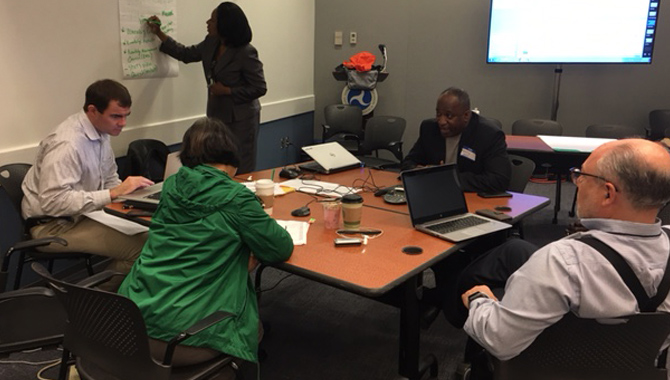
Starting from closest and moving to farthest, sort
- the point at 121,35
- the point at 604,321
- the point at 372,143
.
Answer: the point at 604,321
the point at 121,35
the point at 372,143

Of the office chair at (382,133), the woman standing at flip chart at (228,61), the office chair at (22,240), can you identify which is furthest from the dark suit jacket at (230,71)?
the office chair at (22,240)

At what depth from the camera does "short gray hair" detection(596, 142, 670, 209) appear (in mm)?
1304

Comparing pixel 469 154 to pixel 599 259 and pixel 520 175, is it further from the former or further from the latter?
pixel 599 259

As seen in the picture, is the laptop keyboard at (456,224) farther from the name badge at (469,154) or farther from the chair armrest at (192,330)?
the chair armrest at (192,330)

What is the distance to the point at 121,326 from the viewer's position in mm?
1400

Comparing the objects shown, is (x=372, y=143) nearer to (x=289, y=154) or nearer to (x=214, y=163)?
(x=289, y=154)

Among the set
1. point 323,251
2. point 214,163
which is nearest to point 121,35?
point 214,163

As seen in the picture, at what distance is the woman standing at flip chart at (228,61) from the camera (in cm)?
372

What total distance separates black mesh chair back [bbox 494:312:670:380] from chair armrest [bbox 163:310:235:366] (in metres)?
0.84

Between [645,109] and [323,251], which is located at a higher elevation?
[645,109]

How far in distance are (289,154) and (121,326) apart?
467cm

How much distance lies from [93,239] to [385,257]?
1.44 m

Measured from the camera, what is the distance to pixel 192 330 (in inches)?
55.6

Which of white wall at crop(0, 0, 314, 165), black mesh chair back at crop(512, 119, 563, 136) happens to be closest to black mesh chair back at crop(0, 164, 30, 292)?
white wall at crop(0, 0, 314, 165)
